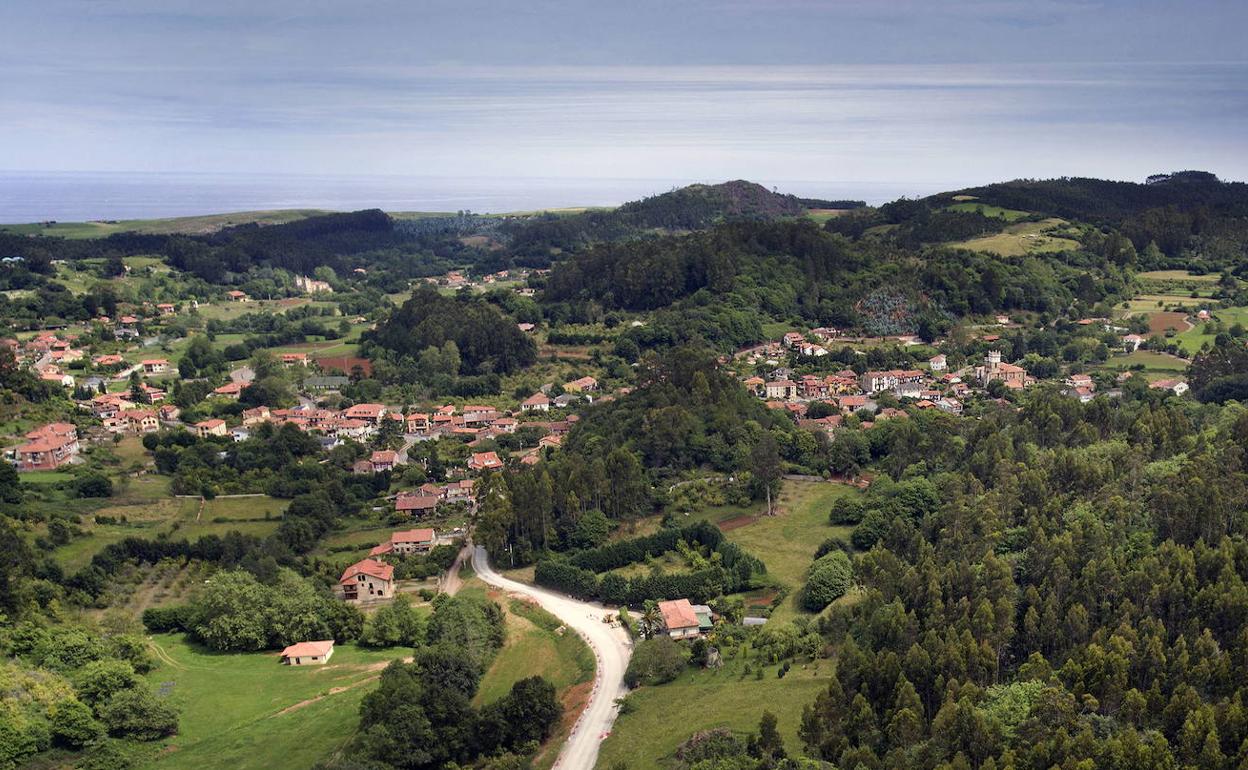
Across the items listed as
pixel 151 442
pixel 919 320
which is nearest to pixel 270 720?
pixel 151 442

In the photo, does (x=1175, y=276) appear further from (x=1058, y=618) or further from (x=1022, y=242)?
(x=1058, y=618)

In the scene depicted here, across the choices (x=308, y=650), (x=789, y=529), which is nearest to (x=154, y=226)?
(x=789, y=529)

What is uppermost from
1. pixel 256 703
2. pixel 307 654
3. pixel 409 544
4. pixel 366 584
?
pixel 409 544

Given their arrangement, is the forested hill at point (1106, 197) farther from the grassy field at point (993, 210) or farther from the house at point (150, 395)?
the house at point (150, 395)

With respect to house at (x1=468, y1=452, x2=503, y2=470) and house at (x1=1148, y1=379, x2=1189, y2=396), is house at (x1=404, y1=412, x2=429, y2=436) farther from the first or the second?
house at (x1=1148, y1=379, x2=1189, y2=396)

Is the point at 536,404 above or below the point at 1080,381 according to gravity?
below

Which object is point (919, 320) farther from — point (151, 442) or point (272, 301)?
point (272, 301)

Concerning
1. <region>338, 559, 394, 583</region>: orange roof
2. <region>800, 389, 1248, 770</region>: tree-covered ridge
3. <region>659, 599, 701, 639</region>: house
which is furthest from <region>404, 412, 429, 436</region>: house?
<region>800, 389, 1248, 770</region>: tree-covered ridge
